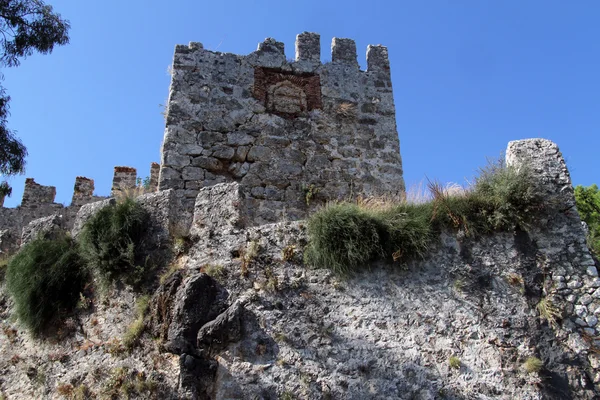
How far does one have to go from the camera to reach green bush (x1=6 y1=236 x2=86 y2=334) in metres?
6.91

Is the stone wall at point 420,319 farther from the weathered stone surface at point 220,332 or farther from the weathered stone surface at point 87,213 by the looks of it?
the weathered stone surface at point 87,213

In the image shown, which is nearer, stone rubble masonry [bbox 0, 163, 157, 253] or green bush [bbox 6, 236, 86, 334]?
green bush [bbox 6, 236, 86, 334]

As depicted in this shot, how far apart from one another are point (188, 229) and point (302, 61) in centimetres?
457

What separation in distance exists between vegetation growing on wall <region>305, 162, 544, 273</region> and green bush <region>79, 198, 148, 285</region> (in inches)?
80.3

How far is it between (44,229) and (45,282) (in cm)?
106

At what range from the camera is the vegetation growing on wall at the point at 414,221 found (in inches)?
241

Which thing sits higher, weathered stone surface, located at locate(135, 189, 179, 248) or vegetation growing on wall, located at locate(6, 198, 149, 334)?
weathered stone surface, located at locate(135, 189, 179, 248)

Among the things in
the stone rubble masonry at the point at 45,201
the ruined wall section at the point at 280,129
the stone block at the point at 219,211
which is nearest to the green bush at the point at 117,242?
the stone block at the point at 219,211

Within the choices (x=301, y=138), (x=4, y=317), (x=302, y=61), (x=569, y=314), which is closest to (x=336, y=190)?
(x=301, y=138)

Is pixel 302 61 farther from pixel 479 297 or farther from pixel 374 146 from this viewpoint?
pixel 479 297

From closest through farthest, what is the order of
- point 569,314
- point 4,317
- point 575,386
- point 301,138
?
point 575,386 → point 569,314 → point 4,317 → point 301,138

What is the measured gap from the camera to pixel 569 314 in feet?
18.9

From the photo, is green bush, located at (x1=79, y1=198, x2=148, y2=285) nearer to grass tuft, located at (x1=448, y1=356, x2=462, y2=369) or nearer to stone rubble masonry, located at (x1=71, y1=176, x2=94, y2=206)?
grass tuft, located at (x1=448, y1=356, x2=462, y2=369)

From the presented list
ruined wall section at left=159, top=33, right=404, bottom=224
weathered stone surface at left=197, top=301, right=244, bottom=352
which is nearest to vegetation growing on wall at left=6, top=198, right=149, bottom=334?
weathered stone surface at left=197, top=301, right=244, bottom=352
